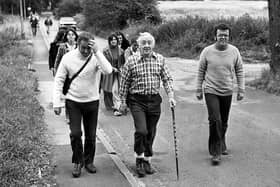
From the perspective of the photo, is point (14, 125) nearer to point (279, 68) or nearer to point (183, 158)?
point (183, 158)

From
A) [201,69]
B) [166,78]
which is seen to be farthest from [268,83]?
[166,78]

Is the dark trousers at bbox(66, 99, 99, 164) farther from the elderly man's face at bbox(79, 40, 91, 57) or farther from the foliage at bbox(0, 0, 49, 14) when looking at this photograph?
the foliage at bbox(0, 0, 49, 14)

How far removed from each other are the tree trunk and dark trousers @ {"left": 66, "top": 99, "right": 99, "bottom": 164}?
789 centimetres

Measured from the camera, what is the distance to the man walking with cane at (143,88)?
6.23 m

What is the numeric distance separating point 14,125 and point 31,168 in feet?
5.69

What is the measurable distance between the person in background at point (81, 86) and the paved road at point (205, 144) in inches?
35.7

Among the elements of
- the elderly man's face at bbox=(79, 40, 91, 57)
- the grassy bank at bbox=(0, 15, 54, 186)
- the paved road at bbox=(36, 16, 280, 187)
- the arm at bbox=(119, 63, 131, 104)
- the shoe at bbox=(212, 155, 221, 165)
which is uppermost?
the elderly man's face at bbox=(79, 40, 91, 57)

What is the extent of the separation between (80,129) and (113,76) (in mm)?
4746

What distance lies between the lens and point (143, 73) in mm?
6238

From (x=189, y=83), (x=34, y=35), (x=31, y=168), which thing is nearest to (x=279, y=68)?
(x=189, y=83)

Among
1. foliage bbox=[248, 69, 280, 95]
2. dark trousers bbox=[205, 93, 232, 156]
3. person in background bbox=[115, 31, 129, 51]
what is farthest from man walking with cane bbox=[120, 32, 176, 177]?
foliage bbox=[248, 69, 280, 95]

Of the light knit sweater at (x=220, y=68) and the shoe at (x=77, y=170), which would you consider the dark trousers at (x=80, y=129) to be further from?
the light knit sweater at (x=220, y=68)

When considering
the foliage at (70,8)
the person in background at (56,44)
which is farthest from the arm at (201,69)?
the foliage at (70,8)

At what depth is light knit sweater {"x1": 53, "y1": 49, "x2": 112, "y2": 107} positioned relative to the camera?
611cm
